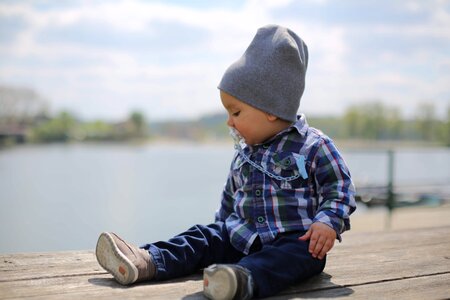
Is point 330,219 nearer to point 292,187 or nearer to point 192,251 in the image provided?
point 292,187

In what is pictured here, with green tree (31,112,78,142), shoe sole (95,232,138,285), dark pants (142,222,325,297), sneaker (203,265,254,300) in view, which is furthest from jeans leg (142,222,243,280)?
green tree (31,112,78,142)

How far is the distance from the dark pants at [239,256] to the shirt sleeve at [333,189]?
0.10 m

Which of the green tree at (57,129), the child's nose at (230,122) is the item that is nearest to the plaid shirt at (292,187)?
the child's nose at (230,122)

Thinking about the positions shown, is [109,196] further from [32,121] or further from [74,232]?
[32,121]

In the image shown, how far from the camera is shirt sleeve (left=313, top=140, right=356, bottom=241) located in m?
1.51

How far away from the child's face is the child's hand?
31cm

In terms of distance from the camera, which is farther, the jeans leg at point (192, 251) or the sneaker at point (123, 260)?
the jeans leg at point (192, 251)

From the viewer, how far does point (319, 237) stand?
59.1 inches

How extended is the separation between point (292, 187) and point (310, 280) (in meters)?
0.27

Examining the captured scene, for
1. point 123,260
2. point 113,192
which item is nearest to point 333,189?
point 123,260

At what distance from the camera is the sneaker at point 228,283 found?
1.31 m

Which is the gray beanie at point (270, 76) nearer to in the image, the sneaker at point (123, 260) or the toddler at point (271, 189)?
the toddler at point (271, 189)

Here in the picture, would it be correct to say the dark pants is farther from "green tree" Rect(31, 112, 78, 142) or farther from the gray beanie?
"green tree" Rect(31, 112, 78, 142)

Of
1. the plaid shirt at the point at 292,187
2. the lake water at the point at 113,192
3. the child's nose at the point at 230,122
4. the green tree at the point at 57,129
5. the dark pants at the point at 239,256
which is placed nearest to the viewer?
the dark pants at the point at 239,256
